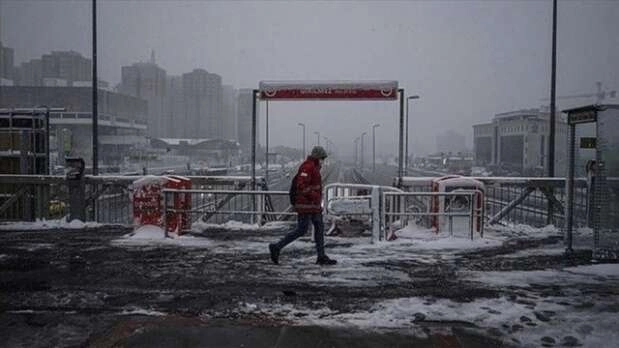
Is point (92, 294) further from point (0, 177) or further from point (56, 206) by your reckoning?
point (56, 206)

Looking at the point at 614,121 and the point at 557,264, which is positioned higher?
the point at 614,121

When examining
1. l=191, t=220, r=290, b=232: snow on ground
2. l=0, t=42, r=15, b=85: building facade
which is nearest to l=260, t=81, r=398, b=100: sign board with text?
l=191, t=220, r=290, b=232: snow on ground

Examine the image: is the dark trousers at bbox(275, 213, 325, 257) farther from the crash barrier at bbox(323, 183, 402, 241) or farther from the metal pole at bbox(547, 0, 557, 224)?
the metal pole at bbox(547, 0, 557, 224)

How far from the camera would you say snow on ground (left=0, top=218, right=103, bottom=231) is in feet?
44.0

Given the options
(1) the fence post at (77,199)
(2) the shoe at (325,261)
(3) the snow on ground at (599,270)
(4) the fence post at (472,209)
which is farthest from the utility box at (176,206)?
(3) the snow on ground at (599,270)

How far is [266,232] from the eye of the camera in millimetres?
12805

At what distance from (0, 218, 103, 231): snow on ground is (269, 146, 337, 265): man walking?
6.92 metres

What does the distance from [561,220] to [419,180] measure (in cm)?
438

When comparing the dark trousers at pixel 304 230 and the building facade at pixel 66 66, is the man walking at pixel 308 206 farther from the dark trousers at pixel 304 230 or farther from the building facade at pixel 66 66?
the building facade at pixel 66 66

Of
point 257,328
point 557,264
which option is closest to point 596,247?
point 557,264

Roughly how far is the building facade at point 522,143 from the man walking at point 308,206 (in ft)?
38.5

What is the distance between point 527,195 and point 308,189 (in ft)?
25.9

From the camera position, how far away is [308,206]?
30.1ft

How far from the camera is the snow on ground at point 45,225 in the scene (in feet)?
44.0
